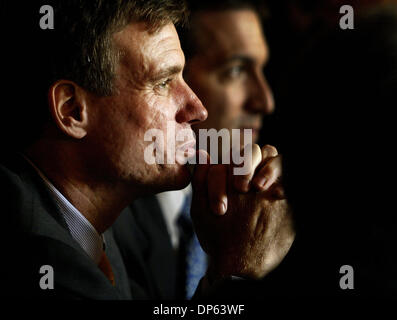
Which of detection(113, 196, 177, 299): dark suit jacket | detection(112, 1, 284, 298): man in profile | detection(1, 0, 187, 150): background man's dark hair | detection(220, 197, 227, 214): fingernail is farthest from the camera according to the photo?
detection(112, 1, 284, 298): man in profile

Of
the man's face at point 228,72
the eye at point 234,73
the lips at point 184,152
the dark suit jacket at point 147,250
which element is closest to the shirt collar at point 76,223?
the lips at point 184,152

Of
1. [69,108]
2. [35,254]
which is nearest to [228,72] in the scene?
[69,108]

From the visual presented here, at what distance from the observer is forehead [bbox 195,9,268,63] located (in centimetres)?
215

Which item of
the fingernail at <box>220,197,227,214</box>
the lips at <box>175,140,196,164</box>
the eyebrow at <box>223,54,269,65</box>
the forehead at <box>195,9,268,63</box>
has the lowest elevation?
the fingernail at <box>220,197,227,214</box>

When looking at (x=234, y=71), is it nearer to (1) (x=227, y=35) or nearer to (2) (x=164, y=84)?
(1) (x=227, y=35)

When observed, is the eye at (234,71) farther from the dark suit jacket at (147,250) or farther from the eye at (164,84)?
the eye at (164,84)

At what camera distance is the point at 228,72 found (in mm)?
2166

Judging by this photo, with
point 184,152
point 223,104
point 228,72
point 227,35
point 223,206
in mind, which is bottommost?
point 223,206

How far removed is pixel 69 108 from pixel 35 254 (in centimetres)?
32

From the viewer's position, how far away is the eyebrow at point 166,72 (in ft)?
3.67

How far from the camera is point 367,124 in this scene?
2.24 ft

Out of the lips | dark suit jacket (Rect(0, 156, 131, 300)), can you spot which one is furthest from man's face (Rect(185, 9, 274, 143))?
dark suit jacket (Rect(0, 156, 131, 300))

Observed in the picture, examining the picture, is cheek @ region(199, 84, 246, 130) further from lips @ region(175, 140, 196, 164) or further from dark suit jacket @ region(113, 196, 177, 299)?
lips @ region(175, 140, 196, 164)
